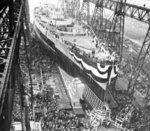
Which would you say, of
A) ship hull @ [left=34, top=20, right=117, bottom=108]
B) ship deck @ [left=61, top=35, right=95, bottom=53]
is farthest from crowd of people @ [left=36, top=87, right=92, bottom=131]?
ship deck @ [left=61, top=35, right=95, bottom=53]

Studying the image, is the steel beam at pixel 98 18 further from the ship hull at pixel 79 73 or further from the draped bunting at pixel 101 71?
the draped bunting at pixel 101 71

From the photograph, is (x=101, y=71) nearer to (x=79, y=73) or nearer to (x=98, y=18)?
(x=79, y=73)

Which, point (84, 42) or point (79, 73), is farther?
point (84, 42)

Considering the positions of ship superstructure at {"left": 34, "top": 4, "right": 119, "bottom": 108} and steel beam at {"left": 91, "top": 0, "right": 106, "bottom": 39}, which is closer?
ship superstructure at {"left": 34, "top": 4, "right": 119, "bottom": 108}

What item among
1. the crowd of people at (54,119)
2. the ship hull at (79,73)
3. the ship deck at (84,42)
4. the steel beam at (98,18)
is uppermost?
the steel beam at (98,18)

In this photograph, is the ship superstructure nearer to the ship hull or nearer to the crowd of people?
the ship hull

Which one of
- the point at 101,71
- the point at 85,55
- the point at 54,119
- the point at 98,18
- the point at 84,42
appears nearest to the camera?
the point at 54,119

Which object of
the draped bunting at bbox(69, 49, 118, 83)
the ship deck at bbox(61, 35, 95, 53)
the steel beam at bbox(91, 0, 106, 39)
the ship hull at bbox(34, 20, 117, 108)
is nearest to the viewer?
the draped bunting at bbox(69, 49, 118, 83)

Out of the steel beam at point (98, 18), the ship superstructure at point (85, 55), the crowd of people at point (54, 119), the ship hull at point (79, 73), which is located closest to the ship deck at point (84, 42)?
the ship superstructure at point (85, 55)

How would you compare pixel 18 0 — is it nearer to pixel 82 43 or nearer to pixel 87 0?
pixel 82 43

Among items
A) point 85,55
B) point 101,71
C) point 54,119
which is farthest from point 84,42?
point 54,119

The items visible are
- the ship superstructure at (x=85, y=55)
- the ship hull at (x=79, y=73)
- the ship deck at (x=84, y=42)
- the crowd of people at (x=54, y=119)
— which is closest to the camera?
the crowd of people at (x=54, y=119)
